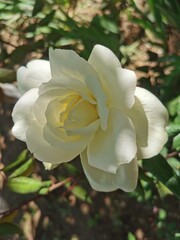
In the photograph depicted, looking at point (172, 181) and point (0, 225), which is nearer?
point (172, 181)

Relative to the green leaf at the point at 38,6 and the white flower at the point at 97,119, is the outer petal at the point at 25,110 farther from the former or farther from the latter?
the green leaf at the point at 38,6

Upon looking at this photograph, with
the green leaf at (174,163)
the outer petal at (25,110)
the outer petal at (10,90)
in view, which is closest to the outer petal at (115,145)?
the outer petal at (25,110)

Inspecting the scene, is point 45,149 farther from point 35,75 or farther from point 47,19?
point 47,19

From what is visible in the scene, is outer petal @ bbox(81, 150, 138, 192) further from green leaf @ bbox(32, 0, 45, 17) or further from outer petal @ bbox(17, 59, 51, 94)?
green leaf @ bbox(32, 0, 45, 17)

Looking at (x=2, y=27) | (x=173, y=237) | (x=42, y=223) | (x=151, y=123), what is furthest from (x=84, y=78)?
(x=42, y=223)

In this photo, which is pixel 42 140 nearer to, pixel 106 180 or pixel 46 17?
pixel 106 180

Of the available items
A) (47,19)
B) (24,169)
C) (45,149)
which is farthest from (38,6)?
(45,149)
